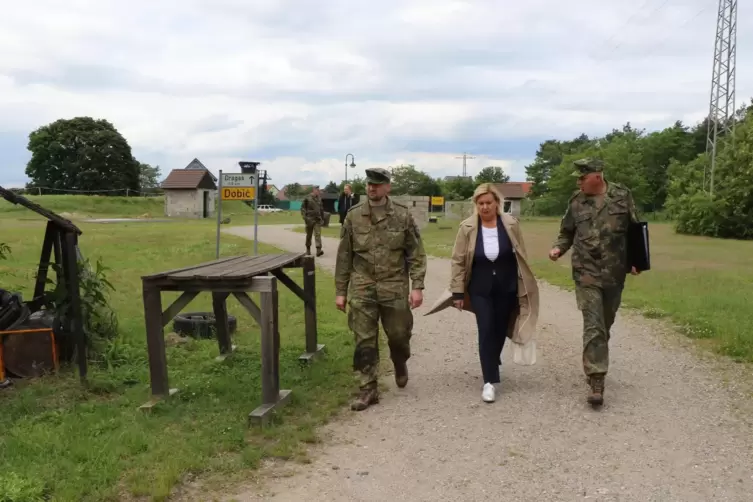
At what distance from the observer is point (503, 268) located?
19.0 ft

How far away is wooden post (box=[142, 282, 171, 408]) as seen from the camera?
523 centimetres

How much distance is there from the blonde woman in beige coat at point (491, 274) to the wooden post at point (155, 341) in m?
2.34

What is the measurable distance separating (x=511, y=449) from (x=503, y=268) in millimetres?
1677

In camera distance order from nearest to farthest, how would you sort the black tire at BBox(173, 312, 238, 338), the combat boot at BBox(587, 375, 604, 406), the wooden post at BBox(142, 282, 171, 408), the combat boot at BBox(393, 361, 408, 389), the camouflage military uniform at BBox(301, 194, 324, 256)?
the wooden post at BBox(142, 282, 171, 408) < the combat boot at BBox(587, 375, 604, 406) < the combat boot at BBox(393, 361, 408, 389) < the black tire at BBox(173, 312, 238, 338) < the camouflage military uniform at BBox(301, 194, 324, 256)

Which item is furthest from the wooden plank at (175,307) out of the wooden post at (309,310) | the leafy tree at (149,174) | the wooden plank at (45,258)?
the leafy tree at (149,174)

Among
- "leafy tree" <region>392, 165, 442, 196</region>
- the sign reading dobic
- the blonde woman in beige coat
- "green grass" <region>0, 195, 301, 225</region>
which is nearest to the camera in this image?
the blonde woman in beige coat

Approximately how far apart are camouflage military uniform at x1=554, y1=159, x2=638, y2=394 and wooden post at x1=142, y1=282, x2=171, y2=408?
327 cm

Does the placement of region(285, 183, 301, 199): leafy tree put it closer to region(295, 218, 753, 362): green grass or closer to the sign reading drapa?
region(295, 218, 753, 362): green grass

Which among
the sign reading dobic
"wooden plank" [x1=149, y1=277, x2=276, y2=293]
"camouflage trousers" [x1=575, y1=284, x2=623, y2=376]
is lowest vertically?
"camouflage trousers" [x1=575, y1=284, x2=623, y2=376]

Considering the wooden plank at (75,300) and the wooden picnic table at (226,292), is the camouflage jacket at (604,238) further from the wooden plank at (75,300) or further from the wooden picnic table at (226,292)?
the wooden plank at (75,300)

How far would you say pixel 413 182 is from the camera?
88.8 m

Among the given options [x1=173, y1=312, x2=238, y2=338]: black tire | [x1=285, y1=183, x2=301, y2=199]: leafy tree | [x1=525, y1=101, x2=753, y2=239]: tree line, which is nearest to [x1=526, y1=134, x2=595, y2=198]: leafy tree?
[x1=525, y1=101, x2=753, y2=239]: tree line

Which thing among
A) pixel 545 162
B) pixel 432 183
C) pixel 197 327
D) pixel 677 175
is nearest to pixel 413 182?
pixel 432 183

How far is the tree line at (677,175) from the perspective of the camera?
31281 mm
